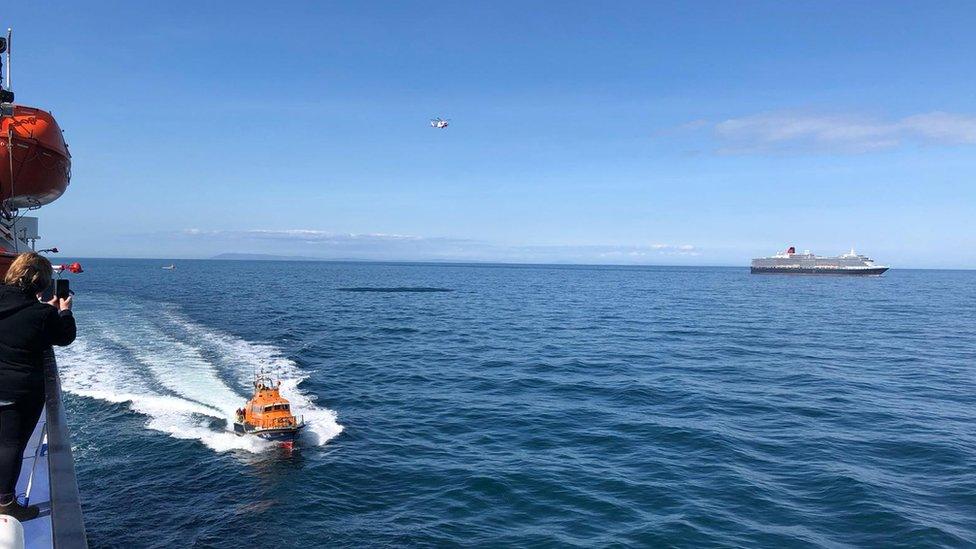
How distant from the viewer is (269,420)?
24.1m

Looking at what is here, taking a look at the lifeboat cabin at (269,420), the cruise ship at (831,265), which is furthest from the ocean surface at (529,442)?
the cruise ship at (831,265)

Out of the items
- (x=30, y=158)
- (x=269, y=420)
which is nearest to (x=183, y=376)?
(x=269, y=420)

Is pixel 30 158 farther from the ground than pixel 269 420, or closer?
farther from the ground

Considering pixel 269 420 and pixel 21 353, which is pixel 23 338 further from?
pixel 269 420

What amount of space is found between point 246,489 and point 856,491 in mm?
20856

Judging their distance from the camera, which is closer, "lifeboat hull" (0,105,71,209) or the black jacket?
the black jacket

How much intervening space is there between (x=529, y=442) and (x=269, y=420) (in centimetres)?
1095

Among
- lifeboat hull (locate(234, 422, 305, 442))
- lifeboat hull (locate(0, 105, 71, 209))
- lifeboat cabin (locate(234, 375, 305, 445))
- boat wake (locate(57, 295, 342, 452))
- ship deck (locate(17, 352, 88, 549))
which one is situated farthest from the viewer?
boat wake (locate(57, 295, 342, 452))

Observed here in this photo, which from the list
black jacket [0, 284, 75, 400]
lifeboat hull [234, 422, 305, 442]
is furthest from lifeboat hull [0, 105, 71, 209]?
black jacket [0, 284, 75, 400]

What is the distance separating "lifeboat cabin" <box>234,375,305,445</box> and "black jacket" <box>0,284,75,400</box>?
19137mm

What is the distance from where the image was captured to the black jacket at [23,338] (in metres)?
5.60

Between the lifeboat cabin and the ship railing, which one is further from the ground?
the ship railing

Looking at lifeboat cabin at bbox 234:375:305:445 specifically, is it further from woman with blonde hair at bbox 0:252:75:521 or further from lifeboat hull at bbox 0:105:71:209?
woman with blonde hair at bbox 0:252:75:521

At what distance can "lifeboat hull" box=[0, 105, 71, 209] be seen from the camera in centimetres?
1901
